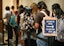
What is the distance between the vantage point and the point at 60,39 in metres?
5.18

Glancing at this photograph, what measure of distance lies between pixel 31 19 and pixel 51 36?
327 centimetres

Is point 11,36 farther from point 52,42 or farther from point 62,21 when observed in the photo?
point 52,42

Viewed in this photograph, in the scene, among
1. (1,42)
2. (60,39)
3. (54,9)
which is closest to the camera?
(60,39)

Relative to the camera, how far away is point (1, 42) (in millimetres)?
10125

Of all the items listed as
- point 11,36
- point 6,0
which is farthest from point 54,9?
point 6,0

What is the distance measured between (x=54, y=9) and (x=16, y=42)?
166 centimetres

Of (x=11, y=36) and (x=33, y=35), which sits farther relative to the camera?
(x=11, y=36)

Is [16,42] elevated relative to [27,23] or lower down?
lower down

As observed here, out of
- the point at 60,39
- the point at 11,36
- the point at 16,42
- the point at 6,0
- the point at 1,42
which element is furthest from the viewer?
the point at 6,0

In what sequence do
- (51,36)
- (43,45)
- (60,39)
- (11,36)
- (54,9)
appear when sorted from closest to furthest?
(51,36), (60,39), (43,45), (54,9), (11,36)

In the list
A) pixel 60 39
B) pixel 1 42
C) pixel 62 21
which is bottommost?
pixel 1 42

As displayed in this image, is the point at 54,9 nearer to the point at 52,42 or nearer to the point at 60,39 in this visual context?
the point at 60,39

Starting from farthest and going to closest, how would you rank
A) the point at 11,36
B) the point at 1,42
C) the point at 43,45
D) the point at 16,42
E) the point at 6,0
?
the point at 6,0 < the point at 1,42 < the point at 11,36 < the point at 16,42 < the point at 43,45

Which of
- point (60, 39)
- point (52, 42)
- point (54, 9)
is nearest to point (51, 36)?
point (52, 42)
